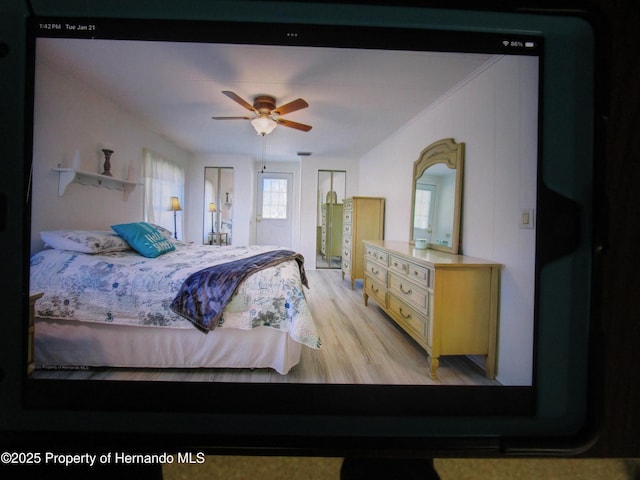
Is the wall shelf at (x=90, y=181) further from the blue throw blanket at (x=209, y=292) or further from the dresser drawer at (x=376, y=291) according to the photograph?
the dresser drawer at (x=376, y=291)

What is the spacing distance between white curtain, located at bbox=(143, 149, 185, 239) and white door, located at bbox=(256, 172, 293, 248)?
227 cm

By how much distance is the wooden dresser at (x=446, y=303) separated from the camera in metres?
0.54

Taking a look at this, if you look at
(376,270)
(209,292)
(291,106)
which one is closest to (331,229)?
(376,270)

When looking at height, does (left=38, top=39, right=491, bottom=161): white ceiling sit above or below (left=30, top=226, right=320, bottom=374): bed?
above

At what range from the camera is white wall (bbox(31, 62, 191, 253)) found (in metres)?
0.45

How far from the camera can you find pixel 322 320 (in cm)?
79

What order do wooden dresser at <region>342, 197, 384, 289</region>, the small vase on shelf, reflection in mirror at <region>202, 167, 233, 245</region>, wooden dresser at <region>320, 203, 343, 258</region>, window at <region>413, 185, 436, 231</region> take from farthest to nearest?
1. wooden dresser at <region>320, 203, 343, 258</region>
2. wooden dresser at <region>342, 197, 384, 289</region>
3. window at <region>413, 185, 436, 231</region>
4. reflection in mirror at <region>202, 167, 233, 245</region>
5. the small vase on shelf

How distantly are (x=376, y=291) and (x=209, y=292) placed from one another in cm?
88

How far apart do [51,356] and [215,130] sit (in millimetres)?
884

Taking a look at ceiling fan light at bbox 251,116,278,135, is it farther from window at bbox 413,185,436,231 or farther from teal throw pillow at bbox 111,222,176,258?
window at bbox 413,185,436,231

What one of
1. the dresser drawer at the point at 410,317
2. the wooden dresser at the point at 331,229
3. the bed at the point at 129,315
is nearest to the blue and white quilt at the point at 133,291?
the bed at the point at 129,315

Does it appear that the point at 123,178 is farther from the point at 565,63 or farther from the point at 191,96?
the point at 565,63

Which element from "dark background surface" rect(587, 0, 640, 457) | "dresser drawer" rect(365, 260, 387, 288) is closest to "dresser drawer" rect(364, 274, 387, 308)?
"dresser drawer" rect(365, 260, 387, 288)

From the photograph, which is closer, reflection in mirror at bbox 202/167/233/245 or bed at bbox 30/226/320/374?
bed at bbox 30/226/320/374
